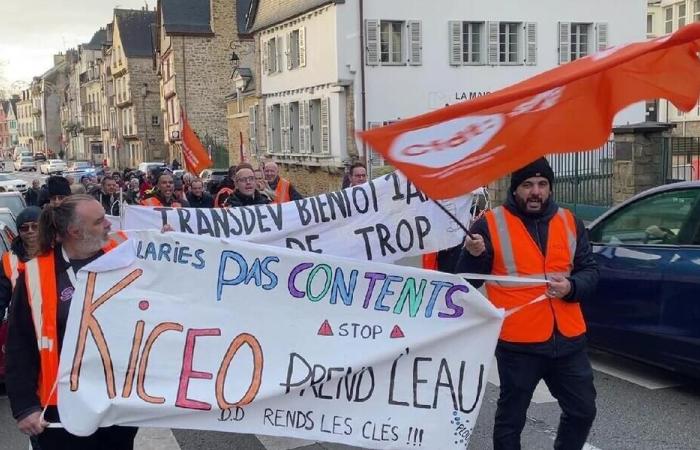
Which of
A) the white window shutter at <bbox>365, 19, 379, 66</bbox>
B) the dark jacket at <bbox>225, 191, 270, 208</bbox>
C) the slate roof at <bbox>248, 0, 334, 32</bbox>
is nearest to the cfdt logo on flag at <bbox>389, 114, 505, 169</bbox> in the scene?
the dark jacket at <bbox>225, 191, 270, 208</bbox>

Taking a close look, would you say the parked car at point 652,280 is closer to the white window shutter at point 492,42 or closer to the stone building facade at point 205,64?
the white window shutter at point 492,42

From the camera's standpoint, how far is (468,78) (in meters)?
27.8

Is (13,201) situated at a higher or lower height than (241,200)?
lower

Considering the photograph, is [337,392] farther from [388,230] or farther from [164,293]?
[388,230]

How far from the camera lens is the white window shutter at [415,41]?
27234 mm

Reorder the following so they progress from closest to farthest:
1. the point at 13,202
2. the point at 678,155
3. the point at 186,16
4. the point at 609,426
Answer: the point at 609,426 < the point at 13,202 < the point at 678,155 < the point at 186,16

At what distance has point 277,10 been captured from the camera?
32062 millimetres

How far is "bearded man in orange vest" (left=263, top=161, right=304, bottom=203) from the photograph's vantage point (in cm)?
878

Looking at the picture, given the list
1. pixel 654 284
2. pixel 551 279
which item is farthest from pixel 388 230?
pixel 551 279

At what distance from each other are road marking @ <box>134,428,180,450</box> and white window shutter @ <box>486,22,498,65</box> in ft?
79.8

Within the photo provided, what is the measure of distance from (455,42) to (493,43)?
143 centimetres

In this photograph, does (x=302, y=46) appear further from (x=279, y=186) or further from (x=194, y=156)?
(x=279, y=186)

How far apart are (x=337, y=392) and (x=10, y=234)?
17.5ft

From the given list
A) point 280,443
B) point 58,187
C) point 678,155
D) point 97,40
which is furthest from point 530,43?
point 97,40
